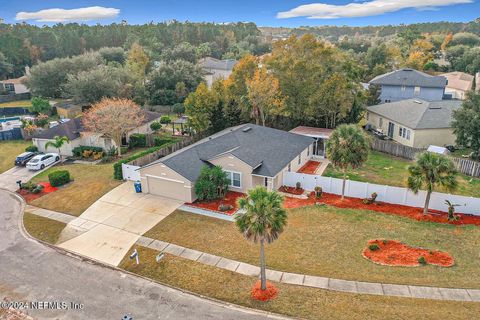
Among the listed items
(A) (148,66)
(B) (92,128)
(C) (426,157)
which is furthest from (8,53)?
(C) (426,157)

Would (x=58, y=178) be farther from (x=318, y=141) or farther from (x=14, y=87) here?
(x=14, y=87)

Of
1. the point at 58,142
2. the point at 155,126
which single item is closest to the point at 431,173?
the point at 155,126

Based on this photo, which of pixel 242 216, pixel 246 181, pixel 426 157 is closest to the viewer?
pixel 242 216

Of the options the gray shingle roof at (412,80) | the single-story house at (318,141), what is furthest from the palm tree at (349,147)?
the gray shingle roof at (412,80)

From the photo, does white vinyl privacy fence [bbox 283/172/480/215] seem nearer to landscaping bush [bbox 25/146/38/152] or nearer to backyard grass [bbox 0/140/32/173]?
landscaping bush [bbox 25/146/38/152]

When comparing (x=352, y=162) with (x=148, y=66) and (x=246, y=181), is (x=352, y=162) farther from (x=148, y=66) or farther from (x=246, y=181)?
(x=148, y=66)

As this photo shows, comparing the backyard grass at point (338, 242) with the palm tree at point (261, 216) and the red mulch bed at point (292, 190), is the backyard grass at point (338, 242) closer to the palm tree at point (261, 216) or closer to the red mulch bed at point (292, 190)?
the red mulch bed at point (292, 190)
